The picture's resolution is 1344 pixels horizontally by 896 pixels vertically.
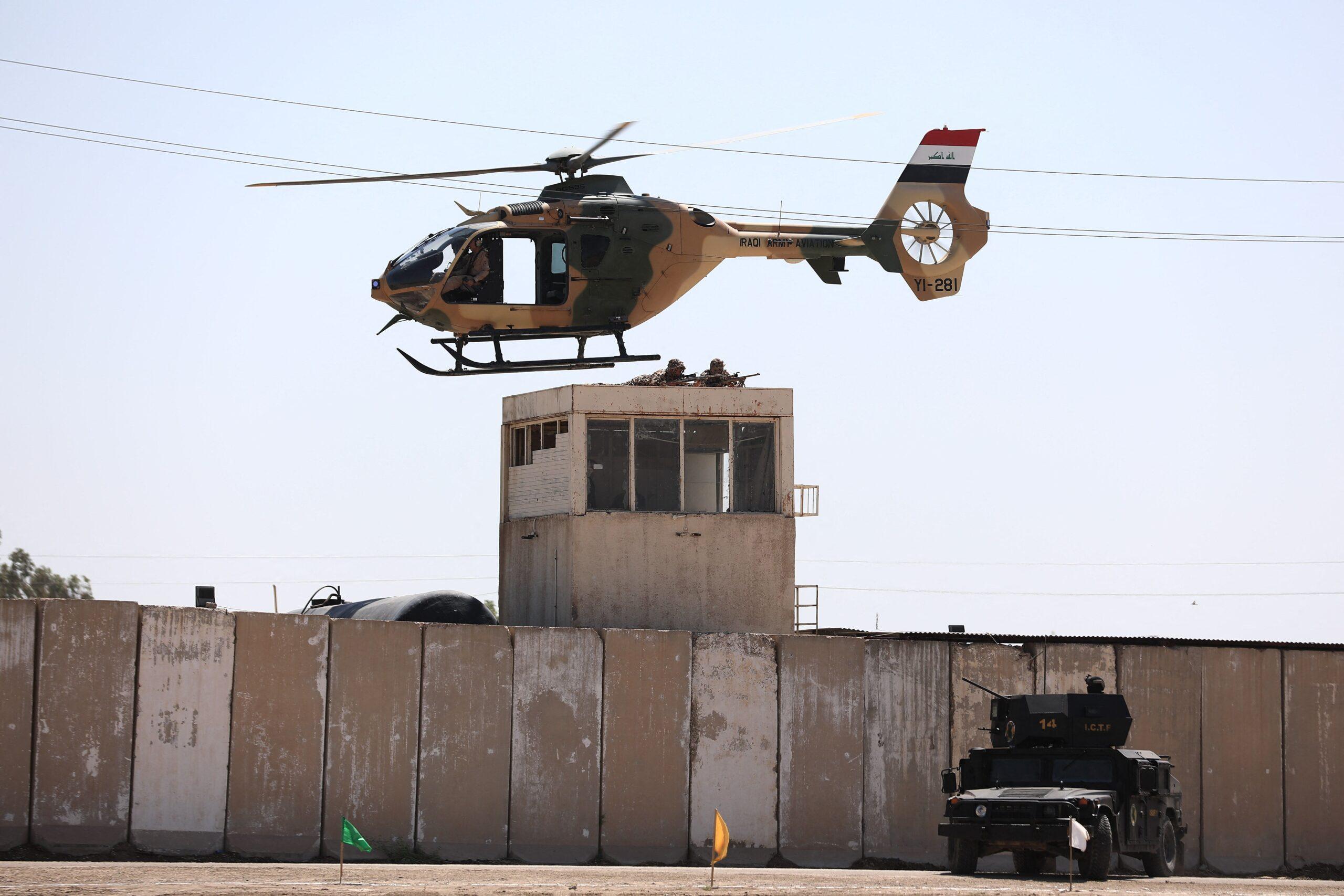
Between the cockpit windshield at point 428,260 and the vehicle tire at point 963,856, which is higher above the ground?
the cockpit windshield at point 428,260

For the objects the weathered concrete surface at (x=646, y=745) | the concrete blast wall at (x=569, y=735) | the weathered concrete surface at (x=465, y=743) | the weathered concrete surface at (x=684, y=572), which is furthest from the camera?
the weathered concrete surface at (x=684, y=572)

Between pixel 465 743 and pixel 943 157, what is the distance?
1289cm

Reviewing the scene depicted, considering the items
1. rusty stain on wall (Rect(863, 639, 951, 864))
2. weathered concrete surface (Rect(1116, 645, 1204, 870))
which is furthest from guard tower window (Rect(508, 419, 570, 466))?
weathered concrete surface (Rect(1116, 645, 1204, 870))

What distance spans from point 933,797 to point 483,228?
1014 centimetres

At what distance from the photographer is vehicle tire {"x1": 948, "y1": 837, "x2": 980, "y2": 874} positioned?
55.7 feet

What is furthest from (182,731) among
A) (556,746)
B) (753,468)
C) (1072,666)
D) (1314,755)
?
(1314,755)

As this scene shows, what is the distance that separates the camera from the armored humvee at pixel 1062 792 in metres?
16.1

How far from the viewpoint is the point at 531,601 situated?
2580 cm

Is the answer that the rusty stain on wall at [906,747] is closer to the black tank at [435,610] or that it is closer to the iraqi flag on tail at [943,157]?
the black tank at [435,610]

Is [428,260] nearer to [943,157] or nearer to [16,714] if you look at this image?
[16,714]

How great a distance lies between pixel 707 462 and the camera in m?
25.2

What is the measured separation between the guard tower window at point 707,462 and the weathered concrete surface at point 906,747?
4026 millimetres

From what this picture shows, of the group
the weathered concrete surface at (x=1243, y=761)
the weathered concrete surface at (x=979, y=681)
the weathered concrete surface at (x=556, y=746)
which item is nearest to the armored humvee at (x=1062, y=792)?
the weathered concrete surface at (x=979, y=681)

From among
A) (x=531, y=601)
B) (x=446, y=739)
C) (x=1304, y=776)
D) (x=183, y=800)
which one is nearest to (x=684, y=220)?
(x=531, y=601)
